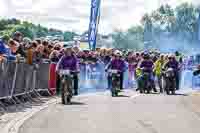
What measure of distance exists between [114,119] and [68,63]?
7253 millimetres

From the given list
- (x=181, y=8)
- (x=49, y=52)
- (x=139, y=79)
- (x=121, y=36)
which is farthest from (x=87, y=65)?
(x=121, y=36)

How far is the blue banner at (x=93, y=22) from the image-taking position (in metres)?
42.2

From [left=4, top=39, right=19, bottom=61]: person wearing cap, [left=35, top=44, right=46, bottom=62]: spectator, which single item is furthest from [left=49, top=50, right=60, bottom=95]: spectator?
[left=4, top=39, right=19, bottom=61]: person wearing cap

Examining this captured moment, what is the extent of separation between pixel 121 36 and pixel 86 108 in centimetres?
15684

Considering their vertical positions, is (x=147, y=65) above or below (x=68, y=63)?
below

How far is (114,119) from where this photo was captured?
17.2 m

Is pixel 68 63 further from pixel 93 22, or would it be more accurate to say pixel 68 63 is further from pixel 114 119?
pixel 93 22

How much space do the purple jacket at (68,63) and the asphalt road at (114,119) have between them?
159 centimetres

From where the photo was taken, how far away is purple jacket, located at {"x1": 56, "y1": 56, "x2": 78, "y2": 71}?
2402 centimetres

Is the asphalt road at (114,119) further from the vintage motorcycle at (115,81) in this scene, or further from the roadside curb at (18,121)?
the vintage motorcycle at (115,81)

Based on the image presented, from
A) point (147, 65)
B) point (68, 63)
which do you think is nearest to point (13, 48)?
point (68, 63)

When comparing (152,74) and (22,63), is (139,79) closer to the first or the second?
(152,74)

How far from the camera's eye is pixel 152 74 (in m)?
33.0

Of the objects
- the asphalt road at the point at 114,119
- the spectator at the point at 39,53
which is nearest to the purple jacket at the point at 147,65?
the spectator at the point at 39,53
